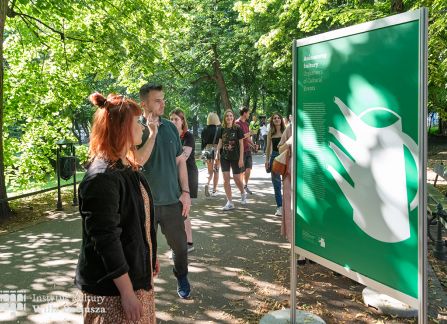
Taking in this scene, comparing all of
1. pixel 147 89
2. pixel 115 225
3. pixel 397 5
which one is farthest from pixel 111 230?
pixel 397 5

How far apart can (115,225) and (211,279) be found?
308 centimetres

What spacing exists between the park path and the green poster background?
1118mm

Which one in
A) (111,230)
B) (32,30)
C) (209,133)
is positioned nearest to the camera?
(111,230)

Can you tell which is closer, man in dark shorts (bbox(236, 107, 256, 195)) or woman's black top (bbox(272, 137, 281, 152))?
woman's black top (bbox(272, 137, 281, 152))

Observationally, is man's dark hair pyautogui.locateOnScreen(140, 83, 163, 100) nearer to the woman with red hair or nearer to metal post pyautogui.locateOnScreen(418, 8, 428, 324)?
the woman with red hair

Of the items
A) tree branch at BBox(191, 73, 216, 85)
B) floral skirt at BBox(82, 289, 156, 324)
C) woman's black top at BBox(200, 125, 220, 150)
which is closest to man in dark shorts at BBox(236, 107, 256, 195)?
woman's black top at BBox(200, 125, 220, 150)

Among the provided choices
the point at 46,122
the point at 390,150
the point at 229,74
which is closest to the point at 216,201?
the point at 46,122

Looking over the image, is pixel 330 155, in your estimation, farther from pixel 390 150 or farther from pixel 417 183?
pixel 417 183

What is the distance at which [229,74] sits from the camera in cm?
2828

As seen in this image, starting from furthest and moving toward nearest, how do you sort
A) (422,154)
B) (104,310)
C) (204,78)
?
(204,78) < (422,154) < (104,310)

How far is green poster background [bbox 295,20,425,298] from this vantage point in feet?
8.47

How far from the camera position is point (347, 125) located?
304cm

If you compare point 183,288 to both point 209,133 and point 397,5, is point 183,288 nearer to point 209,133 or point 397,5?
point 209,133

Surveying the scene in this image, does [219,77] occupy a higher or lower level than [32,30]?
higher
